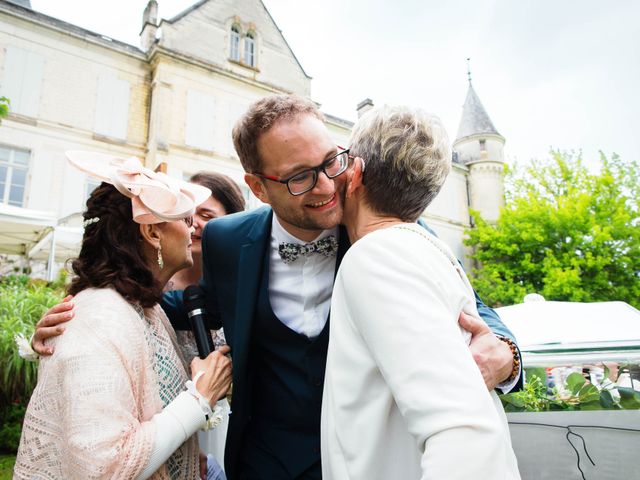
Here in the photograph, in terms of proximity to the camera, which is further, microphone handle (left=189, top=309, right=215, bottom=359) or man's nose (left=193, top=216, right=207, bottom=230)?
man's nose (left=193, top=216, right=207, bottom=230)

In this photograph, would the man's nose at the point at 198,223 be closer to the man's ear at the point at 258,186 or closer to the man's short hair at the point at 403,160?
the man's ear at the point at 258,186

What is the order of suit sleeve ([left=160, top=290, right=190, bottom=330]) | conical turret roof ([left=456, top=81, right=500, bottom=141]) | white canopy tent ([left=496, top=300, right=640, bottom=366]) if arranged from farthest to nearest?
conical turret roof ([left=456, top=81, right=500, bottom=141]), white canopy tent ([left=496, top=300, right=640, bottom=366]), suit sleeve ([left=160, top=290, right=190, bottom=330])

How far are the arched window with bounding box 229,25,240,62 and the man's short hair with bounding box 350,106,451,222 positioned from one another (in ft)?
56.7

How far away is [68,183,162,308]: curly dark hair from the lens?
1.77m

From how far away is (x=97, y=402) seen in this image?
136 centimetres

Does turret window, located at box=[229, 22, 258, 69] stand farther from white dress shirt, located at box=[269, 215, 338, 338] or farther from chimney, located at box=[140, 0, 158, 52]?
white dress shirt, located at box=[269, 215, 338, 338]

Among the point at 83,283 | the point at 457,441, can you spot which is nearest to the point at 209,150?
the point at 83,283

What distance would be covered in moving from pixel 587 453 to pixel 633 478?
302 millimetres

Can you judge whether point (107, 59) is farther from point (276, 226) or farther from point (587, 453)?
point (587, 453)

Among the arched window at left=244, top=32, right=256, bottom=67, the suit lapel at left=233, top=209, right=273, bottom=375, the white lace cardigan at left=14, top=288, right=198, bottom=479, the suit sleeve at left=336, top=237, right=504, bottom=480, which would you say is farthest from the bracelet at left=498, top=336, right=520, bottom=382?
the arched window at left=244, top=32, right=256, bottom=67

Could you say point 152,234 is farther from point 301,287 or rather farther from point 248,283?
point 301,287

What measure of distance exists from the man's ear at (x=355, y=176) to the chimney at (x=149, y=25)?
54.3 ft

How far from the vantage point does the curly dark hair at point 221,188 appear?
10.5 ft

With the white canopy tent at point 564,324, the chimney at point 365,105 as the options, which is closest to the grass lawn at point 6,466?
the white canopy tent at point 564,324
